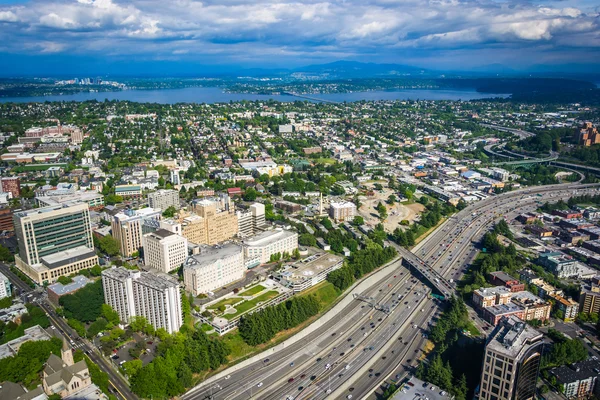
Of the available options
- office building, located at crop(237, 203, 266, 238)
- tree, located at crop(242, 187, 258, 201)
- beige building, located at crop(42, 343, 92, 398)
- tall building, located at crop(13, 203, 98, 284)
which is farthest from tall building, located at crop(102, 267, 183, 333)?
tree, located at crop(242, 187, 258, 201)

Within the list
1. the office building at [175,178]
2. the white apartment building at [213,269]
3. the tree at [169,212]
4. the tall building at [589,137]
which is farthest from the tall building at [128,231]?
the tall building at [589,137]

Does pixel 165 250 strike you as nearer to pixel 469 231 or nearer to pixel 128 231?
pixel 128 231

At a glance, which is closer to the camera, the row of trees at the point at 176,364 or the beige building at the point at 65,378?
the beige building at the point at 65,378

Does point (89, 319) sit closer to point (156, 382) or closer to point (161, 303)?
point (161, 303)

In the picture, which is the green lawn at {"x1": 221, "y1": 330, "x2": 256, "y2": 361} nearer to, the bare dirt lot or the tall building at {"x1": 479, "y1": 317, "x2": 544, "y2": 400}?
the tall building at {"x1": 479, "y1": 317, "x2": 544, "y2": 400}

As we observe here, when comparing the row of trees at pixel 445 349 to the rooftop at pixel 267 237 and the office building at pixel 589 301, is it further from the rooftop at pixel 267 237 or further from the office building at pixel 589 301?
the rooftop at pixel 267 237

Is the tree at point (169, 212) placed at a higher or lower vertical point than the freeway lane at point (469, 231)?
higher
